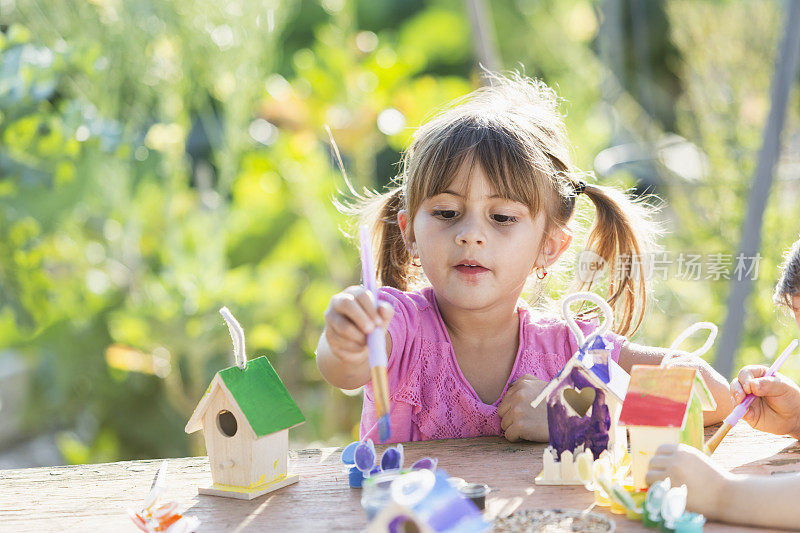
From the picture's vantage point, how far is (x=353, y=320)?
979 millimetres

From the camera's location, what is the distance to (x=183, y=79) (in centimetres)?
280

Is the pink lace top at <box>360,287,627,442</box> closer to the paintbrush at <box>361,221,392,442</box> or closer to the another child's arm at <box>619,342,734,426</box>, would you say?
the another child's arm at <box>619,342,734,426</box>

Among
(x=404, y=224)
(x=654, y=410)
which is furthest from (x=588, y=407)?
(x=404, y=224)

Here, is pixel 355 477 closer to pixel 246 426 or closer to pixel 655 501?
pixel 246 426

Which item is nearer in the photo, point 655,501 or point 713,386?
point 655,501

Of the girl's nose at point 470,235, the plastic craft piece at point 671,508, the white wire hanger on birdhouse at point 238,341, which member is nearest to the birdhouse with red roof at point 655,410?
the plastic craft piece at point 671,508

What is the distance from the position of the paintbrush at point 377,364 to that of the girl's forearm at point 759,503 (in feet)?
1.19

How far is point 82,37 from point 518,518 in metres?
2.26

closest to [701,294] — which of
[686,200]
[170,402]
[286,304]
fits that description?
[686,200]

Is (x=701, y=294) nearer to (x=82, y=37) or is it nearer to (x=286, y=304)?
(x=286, y=304)

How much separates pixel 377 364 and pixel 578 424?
31 centimetres

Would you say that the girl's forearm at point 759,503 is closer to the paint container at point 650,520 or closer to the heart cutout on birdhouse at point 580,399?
the paint container at point 650,520

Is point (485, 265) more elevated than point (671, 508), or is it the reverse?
point (485, 265)

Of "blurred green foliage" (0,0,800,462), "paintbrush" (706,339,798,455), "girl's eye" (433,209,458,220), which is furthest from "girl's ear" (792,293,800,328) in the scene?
"blurred green foliage" (0,0,800,462)
